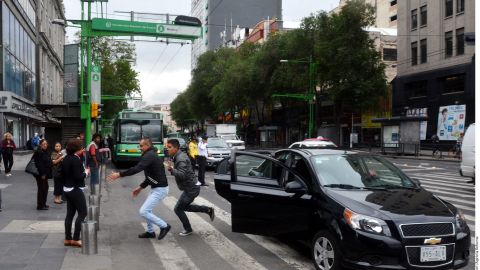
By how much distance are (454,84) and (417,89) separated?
15.9ft

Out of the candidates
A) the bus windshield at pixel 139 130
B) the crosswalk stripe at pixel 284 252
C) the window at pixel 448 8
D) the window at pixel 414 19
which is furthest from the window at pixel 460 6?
the crosswalk stripe at pixel 284 252

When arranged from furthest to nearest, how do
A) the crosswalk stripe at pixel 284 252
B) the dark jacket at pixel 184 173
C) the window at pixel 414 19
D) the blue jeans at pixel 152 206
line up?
the window at pixel 414 19 < the dark jacket at pixel 184 173 < the blue jeans at pixel 152 206 < the crosswalk stripe at pixel 284 252

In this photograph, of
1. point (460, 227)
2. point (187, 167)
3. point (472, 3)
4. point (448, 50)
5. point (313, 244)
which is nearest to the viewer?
point (460, 227)

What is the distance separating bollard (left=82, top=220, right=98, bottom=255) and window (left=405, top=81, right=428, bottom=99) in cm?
4113

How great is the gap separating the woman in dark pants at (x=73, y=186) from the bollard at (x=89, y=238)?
1.57ft

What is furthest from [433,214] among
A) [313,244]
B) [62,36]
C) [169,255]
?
[62,36]

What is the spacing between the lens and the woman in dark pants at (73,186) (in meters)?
7.67

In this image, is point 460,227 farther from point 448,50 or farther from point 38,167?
point 448,50

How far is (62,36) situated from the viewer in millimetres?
79500

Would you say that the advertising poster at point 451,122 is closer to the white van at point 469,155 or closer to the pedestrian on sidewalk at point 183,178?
the white van at point 469,155

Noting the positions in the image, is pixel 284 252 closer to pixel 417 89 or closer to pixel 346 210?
pixel 346 210

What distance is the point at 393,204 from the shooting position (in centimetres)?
614

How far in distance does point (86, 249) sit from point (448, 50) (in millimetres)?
40302

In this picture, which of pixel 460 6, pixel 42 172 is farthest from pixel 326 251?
pixel 460 6
